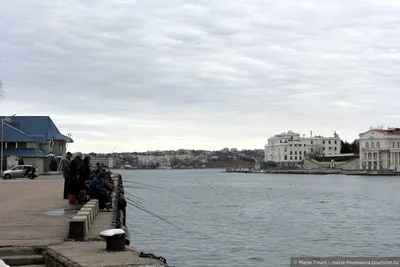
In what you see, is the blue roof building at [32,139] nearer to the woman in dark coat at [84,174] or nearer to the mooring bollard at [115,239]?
the woman in dark coat at [84,174]

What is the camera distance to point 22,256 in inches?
405

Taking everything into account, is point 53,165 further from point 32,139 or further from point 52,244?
point 52,244

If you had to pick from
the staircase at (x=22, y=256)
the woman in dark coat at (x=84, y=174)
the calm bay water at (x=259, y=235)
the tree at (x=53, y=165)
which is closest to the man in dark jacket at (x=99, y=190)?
the woman in dark coat at (x=84, y=174)

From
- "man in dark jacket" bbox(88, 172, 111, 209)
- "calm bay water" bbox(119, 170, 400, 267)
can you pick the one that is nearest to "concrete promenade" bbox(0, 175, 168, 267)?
"man in dark jacket" bbox(88, 172, 111, 209)

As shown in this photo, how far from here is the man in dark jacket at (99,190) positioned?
703 inches

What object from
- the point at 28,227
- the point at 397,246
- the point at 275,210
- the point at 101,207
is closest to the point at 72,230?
the point at 28,227

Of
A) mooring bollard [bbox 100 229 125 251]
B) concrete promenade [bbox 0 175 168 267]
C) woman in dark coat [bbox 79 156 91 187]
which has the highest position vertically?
woman in dark coat [bbox 79 156 91 187]

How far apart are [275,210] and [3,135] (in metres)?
43.0

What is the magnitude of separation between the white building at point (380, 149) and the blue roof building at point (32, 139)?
388ft

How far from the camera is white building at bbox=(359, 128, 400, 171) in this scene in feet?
579

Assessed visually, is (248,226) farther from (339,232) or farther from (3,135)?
(3,135)

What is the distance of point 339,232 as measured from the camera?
27.4 metres

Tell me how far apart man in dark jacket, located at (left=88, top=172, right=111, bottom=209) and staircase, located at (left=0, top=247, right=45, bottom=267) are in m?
7.32

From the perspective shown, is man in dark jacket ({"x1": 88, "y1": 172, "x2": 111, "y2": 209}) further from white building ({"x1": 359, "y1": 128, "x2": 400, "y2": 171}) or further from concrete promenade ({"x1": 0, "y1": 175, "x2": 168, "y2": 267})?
white building ({"x1": 359, "y1": 128, "x2": 400, "y2": 171})
